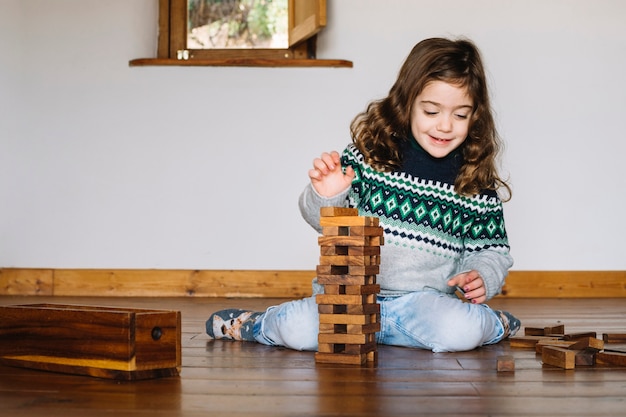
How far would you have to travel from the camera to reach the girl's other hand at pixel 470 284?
1.74 meters

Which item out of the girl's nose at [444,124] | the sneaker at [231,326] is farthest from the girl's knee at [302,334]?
the girl's nose at [444,124]

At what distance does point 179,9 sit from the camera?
3416 mm

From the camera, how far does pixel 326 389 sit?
4.03 ft

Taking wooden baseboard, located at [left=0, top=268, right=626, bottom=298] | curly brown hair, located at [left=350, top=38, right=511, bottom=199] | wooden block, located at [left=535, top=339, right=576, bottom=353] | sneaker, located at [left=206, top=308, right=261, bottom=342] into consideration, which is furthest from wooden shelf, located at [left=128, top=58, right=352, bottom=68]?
wooden block, located at [left=535, top=339, right=576, bottom=353]

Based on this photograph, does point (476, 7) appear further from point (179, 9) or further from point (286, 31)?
point (179, 9)

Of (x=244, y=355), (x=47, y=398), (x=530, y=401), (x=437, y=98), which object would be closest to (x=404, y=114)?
(x=437, y=98)

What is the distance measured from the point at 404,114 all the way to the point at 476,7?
5.23 ft

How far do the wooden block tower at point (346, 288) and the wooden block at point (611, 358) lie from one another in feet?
1.24

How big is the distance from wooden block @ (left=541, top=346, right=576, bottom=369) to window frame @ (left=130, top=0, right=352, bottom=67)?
1.98 m

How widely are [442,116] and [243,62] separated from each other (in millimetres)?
1622

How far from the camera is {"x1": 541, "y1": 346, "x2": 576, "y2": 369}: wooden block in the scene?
1.44 m

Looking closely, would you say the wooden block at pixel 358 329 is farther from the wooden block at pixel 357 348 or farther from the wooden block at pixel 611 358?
the wooden block at pixel 611 358

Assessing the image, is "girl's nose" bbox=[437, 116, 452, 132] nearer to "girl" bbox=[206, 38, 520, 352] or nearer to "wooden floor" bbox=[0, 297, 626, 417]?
"girl" bbox=[206, 38, 520, 352]

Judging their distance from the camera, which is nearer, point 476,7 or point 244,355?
point 244,355
